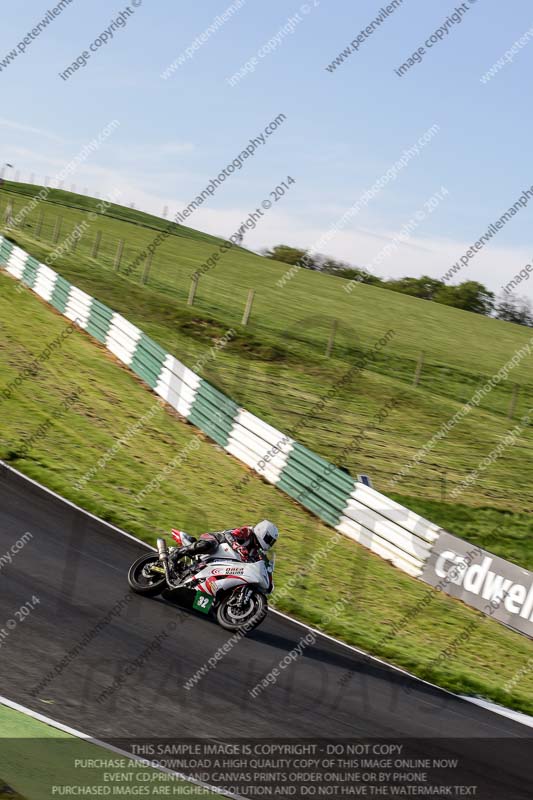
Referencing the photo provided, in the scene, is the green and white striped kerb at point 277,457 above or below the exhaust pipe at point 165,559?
above

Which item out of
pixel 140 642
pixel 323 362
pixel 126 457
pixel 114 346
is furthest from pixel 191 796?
pixel 323 362

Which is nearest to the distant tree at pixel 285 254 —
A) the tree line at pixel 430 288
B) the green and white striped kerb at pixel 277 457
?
the tree line at pixel 430 288

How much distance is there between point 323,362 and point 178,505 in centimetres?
1564

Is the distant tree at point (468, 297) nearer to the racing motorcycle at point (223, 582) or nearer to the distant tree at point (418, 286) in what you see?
the distant tree at point (418, 286)

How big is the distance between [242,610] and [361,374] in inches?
870

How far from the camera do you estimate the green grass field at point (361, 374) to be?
21.7 metres

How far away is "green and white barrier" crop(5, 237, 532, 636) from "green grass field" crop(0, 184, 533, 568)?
2.34 metres

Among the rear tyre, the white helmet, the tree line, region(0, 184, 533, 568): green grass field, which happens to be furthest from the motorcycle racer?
the tree line

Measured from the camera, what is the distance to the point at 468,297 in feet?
291

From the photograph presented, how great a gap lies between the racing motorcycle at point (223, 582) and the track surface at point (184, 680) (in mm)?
214

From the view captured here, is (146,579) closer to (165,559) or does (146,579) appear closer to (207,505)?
(165,559)

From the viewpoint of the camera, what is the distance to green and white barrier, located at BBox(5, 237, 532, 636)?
1630 centimetres

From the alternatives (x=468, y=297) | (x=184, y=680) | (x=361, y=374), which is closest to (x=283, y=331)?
(x=361, y=374)

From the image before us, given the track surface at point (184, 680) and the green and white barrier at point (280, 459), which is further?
the green and white barrier at point (280, 459)
